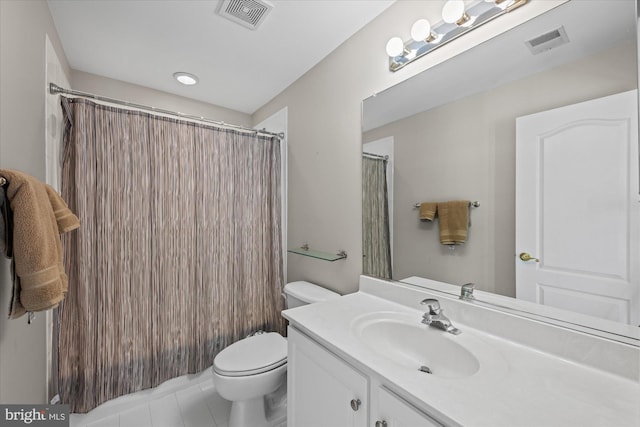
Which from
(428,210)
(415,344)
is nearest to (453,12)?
(428,210)

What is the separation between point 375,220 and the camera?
145 cm

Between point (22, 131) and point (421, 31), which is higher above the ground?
point (421, 31)

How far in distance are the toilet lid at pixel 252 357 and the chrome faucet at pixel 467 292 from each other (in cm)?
102

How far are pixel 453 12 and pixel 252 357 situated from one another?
76.0 inches

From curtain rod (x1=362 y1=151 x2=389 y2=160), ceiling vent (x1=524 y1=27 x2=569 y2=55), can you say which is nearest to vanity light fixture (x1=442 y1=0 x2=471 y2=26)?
ceiling vent (x1=524 y1=27 x2=569 y2=55)

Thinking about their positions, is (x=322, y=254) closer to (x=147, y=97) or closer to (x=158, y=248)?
(x=158, y=248)

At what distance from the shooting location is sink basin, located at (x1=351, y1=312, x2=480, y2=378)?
89 cm

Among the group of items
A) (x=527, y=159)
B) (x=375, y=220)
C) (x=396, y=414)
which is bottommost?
(x=396, y=414)

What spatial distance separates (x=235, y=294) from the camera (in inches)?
78.7

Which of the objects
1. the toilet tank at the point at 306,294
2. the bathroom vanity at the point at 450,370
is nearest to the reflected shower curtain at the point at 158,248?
the toilet tank at the point at 306,294

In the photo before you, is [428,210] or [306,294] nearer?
[428,210]

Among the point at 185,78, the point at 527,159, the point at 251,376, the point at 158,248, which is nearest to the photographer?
the point at 527,159

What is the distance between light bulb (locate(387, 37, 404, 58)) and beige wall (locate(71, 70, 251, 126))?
1.87 meters

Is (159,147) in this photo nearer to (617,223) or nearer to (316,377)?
(316,377)
